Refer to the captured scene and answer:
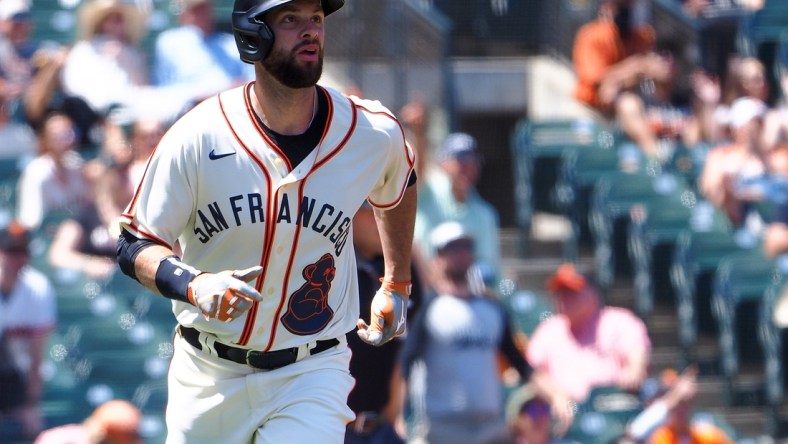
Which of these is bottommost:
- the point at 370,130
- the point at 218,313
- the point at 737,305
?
the point at 737,305

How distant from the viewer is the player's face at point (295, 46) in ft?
12.5

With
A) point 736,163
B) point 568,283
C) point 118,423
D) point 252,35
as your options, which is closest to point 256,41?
point 252,35

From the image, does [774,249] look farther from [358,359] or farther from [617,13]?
[358,359]

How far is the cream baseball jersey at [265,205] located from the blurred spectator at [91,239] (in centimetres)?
365

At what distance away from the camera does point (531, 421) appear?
6.98 meters

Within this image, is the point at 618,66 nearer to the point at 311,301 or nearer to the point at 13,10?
the point at 13,10

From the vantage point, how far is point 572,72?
10461 mm

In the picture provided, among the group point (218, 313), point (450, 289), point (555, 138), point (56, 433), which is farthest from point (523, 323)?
point (218, 313)

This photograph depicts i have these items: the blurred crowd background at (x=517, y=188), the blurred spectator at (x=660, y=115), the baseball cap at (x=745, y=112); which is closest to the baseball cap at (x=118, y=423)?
the blurred crowd background at (x=517, y=188)

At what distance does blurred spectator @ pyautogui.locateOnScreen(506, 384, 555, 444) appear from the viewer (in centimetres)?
696

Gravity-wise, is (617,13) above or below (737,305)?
A: above

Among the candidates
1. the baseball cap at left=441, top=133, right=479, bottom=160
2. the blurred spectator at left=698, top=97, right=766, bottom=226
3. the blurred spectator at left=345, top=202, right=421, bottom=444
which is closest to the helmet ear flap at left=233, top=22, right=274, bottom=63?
the blurred spectator at left=345, top=202, right=421, bottom=444

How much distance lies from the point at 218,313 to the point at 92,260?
14.4ft

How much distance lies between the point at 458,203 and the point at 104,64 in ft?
7.58
